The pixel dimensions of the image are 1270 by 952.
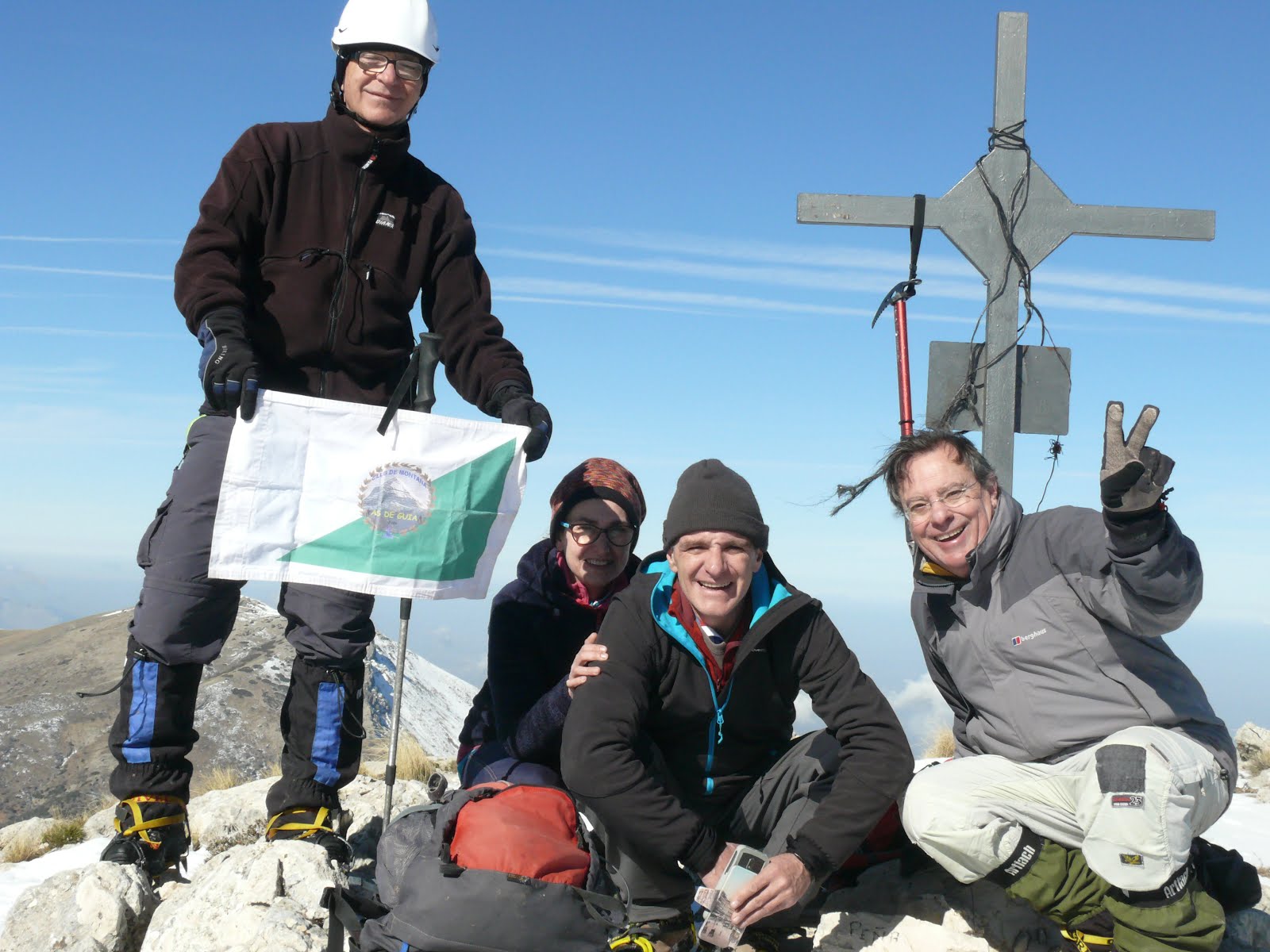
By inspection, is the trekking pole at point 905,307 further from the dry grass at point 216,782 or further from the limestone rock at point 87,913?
the dry grass at point 216,782

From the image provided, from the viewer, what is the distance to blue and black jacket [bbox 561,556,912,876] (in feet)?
11.3

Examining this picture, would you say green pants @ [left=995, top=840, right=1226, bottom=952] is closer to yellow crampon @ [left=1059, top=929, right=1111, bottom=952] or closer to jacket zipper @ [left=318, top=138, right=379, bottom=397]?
yellow crampon @ [left=1059, top=929, right=1111, bottom=952]

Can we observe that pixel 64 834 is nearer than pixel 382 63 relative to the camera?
No

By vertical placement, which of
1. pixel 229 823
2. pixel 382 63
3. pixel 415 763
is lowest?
pixel 415 763

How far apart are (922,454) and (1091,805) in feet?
4.36

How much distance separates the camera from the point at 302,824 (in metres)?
4.27

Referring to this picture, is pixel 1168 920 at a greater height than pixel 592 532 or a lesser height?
lesser

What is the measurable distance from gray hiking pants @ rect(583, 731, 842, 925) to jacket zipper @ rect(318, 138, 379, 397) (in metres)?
2.02

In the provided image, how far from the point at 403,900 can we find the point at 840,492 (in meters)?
3.06

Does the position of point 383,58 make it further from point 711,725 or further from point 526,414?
point 711,725

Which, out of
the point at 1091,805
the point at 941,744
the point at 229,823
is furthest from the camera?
the point at 941,744

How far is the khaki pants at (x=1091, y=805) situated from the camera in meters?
3.29

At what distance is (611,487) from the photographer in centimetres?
433

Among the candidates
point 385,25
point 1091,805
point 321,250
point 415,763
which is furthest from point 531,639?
point 415,763
